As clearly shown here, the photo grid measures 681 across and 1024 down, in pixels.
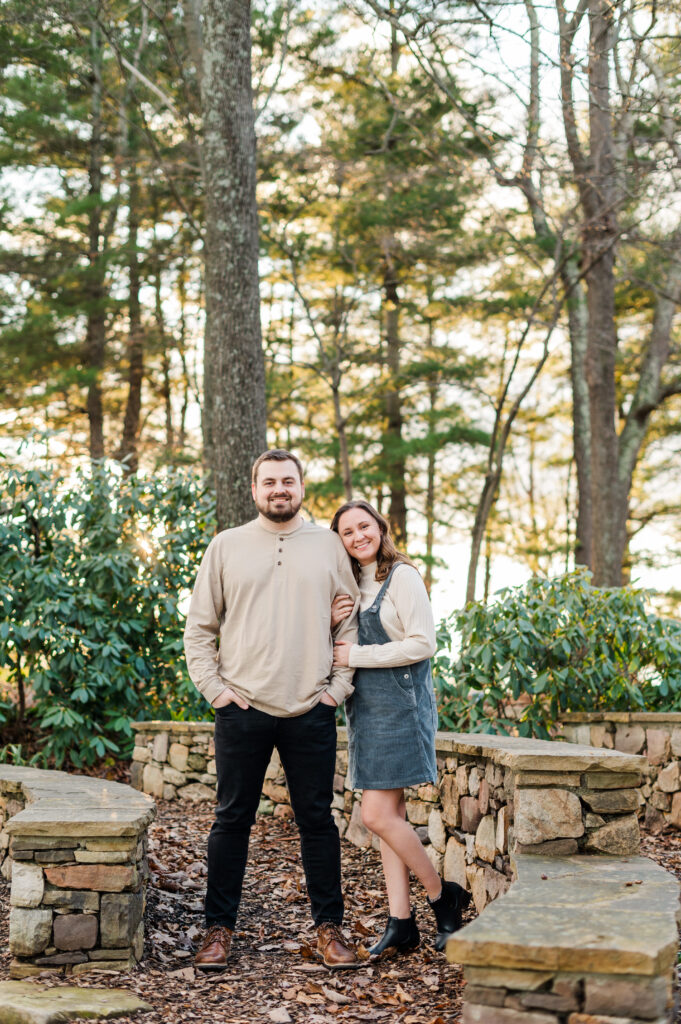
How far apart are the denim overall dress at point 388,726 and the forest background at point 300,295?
6.53 feet

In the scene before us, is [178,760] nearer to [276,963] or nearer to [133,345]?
[276,963]

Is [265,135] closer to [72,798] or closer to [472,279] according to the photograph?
[472,279]

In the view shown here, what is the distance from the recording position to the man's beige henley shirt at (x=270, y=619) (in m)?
3.58

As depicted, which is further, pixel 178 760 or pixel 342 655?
pixel 178 760

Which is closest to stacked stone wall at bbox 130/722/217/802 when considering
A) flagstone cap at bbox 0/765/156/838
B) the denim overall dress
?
flagstone cap at bbox 0/765/156/838

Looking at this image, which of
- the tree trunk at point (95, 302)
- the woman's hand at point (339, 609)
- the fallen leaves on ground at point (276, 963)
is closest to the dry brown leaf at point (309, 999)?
the fallen leaves on ground at point (276, 963)

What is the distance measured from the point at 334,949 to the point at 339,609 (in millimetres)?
1203

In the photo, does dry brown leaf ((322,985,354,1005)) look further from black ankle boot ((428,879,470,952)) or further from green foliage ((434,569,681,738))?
green foliage ((434,569,681,738))

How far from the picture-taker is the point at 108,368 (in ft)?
50.7

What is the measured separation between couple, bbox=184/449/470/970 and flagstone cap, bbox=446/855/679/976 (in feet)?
2.22

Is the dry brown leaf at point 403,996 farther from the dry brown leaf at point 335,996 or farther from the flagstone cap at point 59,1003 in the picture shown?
the flagstone cap at point 59,1003

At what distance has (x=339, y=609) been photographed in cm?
370

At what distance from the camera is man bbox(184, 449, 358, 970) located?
141 inches

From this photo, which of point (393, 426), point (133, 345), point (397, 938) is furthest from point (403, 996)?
point (393, 426)
